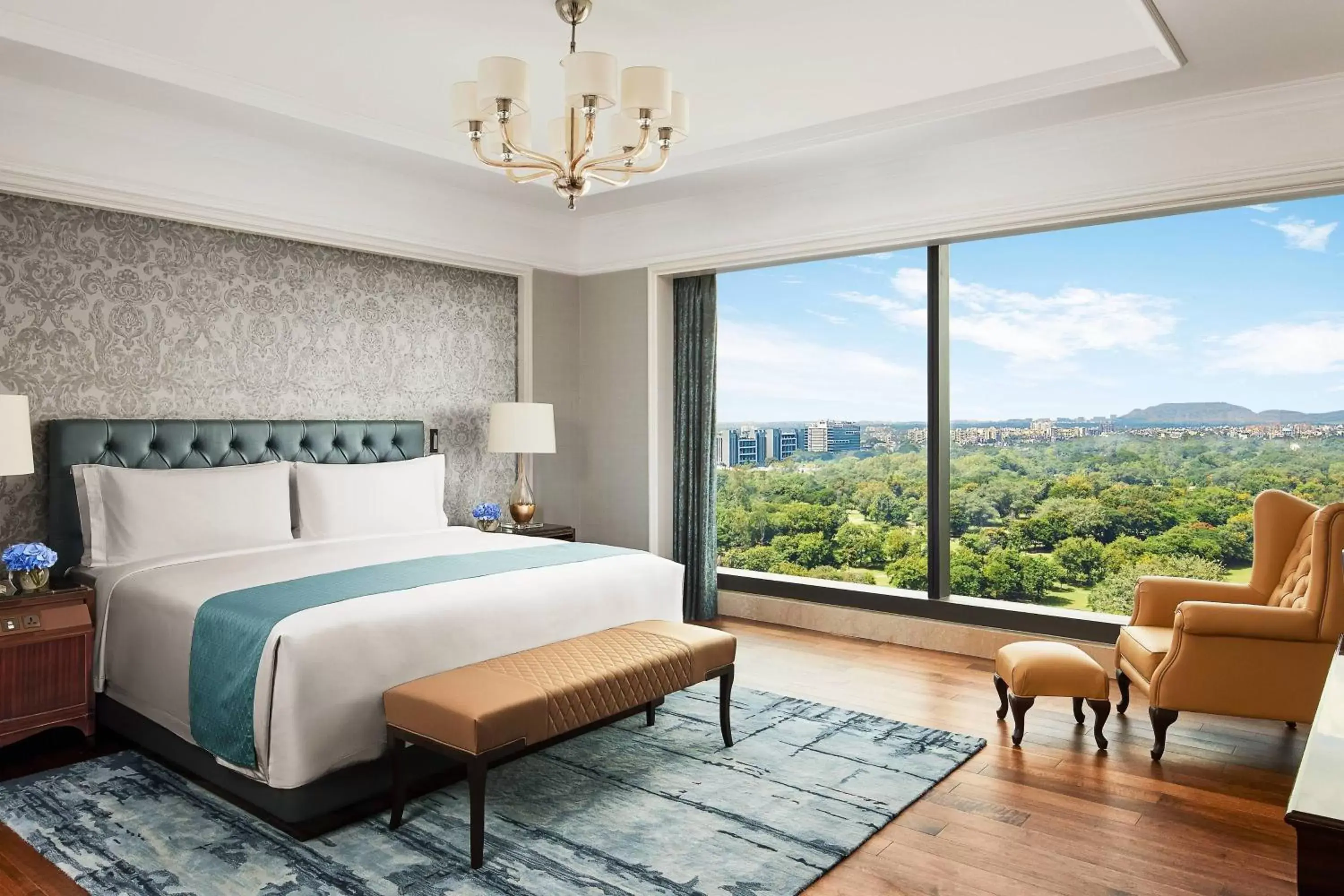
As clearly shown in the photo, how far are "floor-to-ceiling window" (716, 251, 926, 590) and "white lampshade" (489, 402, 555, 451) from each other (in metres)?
1.27

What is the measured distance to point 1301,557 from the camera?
340cm

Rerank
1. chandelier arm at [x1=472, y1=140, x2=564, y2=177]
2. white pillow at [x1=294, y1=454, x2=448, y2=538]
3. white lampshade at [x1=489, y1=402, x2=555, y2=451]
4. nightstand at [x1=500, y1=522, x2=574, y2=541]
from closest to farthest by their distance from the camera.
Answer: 1. chandelier arm at [x1=472, y1=140, x2=564, y2=177]
2. white pillow at [x1=294, y1=454, x2=448, y2=538]
3. white lampshade at [x1=489, y1=402, x2=555, y2=451]
4. nightstand at [x1=500, y1=522, x2=574, y2=541]

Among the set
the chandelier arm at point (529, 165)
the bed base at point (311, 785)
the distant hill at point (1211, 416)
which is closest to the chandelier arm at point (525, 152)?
the chandelier arm at point (529, 165)

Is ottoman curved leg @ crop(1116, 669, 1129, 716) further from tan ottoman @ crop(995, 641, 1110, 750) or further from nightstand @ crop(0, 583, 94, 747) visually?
nightstand @ crop(0, 583, 94, 747)

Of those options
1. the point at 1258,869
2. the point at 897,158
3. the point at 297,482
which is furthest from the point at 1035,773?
the point at 297,482

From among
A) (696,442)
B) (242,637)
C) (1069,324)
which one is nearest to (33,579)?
(242,637)

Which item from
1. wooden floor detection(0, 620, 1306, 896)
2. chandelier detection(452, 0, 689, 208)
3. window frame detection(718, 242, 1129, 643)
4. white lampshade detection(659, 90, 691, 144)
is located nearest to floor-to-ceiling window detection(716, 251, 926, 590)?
window frame detection(718, 242, 1129, 643)

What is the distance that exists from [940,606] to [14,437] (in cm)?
429

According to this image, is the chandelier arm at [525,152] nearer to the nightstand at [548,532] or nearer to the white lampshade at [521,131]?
the white lampshade at [521,131]

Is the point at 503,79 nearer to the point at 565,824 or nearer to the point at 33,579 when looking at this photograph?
the point at 565,824

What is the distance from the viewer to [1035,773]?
10.3 feet

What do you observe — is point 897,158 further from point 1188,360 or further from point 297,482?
point 297,482

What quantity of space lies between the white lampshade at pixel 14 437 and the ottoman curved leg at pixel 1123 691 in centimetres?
427

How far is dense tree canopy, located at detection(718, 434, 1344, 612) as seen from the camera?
4.59m
